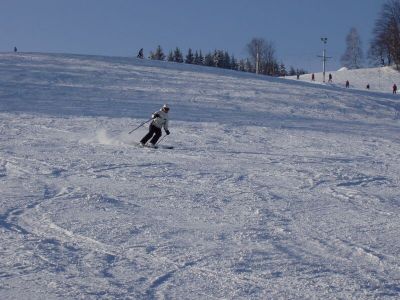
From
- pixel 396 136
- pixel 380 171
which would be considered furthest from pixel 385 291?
pixel 396 136

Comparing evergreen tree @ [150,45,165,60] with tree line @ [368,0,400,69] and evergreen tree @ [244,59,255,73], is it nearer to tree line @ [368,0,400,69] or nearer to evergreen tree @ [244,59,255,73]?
evergreen tree @ [244,59,255,73]

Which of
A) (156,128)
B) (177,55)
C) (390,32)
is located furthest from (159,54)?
(156,128)

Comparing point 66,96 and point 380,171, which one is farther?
point 66,96

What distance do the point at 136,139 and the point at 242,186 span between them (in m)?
6.06

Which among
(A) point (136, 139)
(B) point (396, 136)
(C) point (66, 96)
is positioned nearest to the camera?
(A) point (136, 139)

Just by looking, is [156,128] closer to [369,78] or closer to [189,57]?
[369,78]

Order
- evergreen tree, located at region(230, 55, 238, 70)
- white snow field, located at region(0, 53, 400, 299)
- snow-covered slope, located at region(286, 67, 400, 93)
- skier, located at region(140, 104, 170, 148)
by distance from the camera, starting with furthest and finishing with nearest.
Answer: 1. evergreen tree, located at region(230, 55, 238, 70)
2. snow-covered slope, located at region(286, 67, 400, 93)
3. skier, located at region(140, 104, 170, 148)
4. white snow field, located at region(0, 53, 400, 299)

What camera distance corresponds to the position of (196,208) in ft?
22.4

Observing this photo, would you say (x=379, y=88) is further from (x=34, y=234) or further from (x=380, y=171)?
(x=34, y=234)

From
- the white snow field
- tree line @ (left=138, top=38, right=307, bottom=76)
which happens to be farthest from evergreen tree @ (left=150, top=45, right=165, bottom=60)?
the white snow field

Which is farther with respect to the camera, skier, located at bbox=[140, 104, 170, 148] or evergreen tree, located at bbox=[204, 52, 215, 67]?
evergreen tree, located at bbox=[204, 52, 215, 67]

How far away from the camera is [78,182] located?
8297mm

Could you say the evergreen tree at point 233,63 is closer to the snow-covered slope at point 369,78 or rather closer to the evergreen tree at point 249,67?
the evergreen tree at point 249,67

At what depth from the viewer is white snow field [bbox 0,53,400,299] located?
4.38 metres
